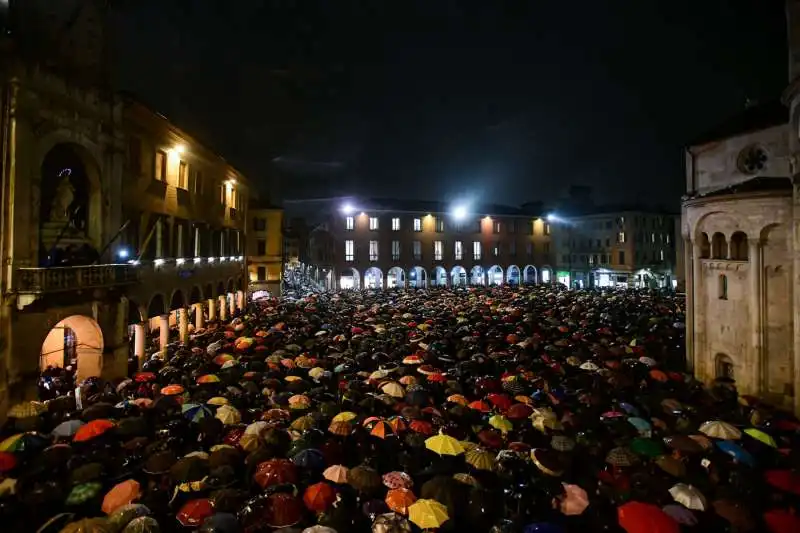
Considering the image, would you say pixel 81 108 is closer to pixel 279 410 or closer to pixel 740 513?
pixel 279 410

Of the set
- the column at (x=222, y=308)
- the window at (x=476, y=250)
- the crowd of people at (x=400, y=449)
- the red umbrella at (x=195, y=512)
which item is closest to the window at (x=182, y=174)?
the column at (x=222, y=308)

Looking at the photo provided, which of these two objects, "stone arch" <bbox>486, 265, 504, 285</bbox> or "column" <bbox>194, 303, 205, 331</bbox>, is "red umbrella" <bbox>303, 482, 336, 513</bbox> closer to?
"column" <bbox>194, 303, 205, 331</bbox>

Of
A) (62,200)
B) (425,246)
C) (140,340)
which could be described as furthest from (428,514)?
(425,246)

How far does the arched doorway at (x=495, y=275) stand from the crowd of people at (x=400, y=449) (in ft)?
175

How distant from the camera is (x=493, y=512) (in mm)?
9812

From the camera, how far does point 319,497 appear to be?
9750mm

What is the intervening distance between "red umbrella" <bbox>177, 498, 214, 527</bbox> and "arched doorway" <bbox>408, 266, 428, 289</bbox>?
60.4 m

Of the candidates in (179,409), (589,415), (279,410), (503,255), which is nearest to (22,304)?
(179,409)

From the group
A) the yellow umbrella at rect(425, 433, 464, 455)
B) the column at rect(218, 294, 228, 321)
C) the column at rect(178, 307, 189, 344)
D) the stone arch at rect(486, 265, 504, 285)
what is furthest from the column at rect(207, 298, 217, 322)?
the stone arch at rect(486, 265, 504, 285)

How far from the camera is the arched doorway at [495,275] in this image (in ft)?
251

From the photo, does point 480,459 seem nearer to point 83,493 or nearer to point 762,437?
point 762,437

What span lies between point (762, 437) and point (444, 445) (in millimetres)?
8819

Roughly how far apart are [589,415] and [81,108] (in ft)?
67.8

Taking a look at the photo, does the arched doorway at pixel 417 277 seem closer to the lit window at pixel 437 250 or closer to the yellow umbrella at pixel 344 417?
the lit window at pixel 437 250
